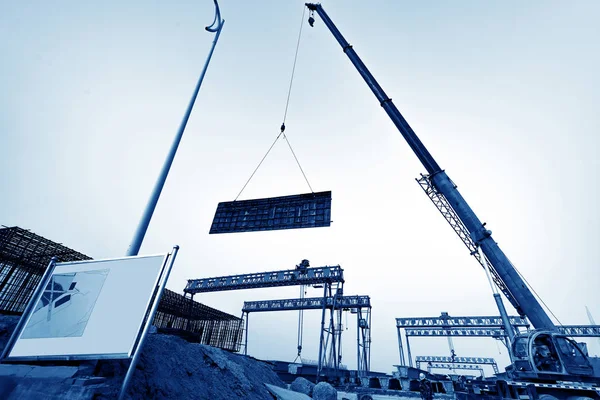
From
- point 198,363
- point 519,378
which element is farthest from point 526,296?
point 198,363

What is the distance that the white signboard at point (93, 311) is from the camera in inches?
144

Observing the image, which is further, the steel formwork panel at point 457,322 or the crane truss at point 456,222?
the steel formwork panel at point 457,322

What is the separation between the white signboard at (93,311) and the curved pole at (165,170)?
0.67 m

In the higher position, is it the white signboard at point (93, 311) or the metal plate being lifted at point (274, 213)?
the metal plate being lifted at point (274, 213)

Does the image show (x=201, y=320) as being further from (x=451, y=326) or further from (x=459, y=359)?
(x=459, y=359)

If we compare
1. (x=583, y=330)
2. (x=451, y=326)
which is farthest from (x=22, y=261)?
(x=583, y=330)

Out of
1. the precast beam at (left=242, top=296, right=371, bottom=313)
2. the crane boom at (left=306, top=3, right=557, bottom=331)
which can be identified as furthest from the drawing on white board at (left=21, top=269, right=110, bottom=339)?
the precast beam at (left=242, top=296, right=371, bottom=313)

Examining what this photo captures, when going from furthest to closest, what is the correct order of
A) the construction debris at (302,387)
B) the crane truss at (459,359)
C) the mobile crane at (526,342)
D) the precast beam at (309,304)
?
the crane truss at (459,359)
the precast beam at (309,304)
the construction debris at (302,387)
the mobile crane at (526,342)

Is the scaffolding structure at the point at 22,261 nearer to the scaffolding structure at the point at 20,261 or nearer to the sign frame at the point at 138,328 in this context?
the scaffolding structure at the point at 20,261

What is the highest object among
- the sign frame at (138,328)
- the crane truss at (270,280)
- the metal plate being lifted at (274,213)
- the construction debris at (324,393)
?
the metal plate being lifted at (274,213)

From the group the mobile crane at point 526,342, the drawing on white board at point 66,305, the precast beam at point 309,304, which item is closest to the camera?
the drawing on white board at point 66,305

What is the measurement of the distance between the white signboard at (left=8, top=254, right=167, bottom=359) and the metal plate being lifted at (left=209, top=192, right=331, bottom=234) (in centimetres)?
1064

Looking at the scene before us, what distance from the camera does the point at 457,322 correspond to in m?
29.7

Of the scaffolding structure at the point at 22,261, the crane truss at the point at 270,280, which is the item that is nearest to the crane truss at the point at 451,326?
the crane truss at the point at 270,280
